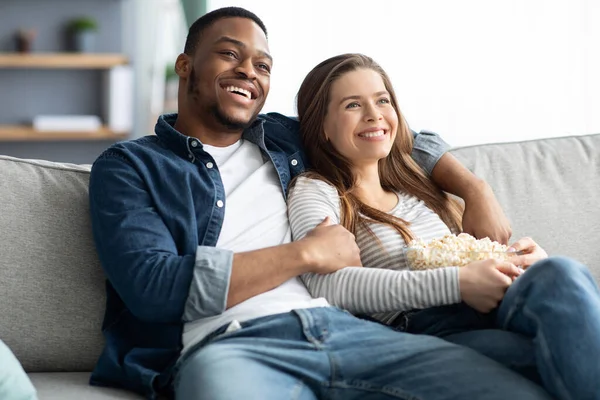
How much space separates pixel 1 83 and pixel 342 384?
4.30 m

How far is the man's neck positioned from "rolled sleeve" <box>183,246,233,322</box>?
46cm

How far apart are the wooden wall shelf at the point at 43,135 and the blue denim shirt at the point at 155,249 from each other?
10.7 ft

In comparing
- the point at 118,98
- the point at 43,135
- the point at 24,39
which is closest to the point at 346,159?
the point at 118,98

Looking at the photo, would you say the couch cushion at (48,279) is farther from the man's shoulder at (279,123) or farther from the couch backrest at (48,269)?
the man's shoulder at (279,123)

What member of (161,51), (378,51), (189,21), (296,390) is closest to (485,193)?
(296,390)

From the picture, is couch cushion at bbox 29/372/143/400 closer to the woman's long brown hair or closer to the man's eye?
the woman's long brown hair

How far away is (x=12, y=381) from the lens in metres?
1.38

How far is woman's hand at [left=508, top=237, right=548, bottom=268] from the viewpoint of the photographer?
169 cm

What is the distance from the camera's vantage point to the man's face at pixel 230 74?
194 cm

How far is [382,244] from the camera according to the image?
181 centimetres

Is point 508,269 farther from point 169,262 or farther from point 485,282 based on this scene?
point 169,262

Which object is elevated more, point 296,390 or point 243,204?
point 243,204

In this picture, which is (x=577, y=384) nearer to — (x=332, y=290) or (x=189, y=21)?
(x=332, y=290)

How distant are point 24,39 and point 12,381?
4.09 metres
